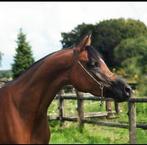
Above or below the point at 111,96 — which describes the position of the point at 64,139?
below

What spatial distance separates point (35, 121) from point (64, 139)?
5.25m

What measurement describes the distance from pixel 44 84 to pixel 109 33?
62533 millimetres

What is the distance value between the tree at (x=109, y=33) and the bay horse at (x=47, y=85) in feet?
179

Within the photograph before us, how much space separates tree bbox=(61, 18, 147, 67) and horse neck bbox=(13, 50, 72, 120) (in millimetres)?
54544

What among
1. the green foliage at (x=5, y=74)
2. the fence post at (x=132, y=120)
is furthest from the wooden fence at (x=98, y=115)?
the green foliage at (x=5, y=74)

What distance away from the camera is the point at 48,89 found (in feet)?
15.7

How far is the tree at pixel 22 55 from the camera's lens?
1999 inches

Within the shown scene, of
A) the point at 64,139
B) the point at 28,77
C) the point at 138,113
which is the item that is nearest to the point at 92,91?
the point at 28,77

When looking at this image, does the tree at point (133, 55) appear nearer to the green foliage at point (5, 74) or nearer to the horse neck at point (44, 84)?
the green foliage at point (5, 74)

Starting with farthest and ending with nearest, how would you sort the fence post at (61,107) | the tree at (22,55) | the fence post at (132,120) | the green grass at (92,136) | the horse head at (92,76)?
the tree at (22,55) < the fence post at (61,107) < the green grass at (92,136) < the fence post at (132,120) < the horse head at (92,76)

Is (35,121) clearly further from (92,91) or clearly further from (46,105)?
(92,91)

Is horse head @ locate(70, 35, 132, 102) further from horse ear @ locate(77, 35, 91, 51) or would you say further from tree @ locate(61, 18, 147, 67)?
tree @ locate(61, 18, 147, 67)

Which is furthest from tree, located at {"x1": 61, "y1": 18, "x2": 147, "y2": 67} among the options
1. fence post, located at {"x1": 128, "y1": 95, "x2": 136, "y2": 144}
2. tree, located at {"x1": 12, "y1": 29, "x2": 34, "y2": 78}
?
fence post, located at {"x1": 128, "y1": 95, "x2": 136, "y2": 144}

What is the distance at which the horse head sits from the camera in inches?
189
